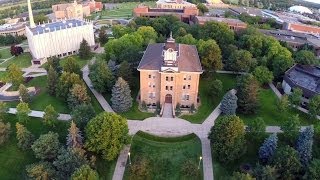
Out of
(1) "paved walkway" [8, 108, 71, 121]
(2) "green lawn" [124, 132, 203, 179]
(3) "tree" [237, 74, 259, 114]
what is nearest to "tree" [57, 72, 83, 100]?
(1) "paved walkway" [8, 108, 71, 121]

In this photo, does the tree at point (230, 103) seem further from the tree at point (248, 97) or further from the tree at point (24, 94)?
the tree at point (24, 94)

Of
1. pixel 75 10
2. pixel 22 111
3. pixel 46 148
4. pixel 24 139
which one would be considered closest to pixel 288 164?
pixel 46 148

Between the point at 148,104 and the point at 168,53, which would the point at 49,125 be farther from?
the point at 168,53

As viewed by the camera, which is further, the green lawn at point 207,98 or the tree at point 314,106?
the green lawn at point 207,98

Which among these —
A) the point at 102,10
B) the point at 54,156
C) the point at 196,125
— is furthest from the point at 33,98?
the point at 102,10

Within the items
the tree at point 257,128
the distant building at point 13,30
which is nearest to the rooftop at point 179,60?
the tree at point 257,128
